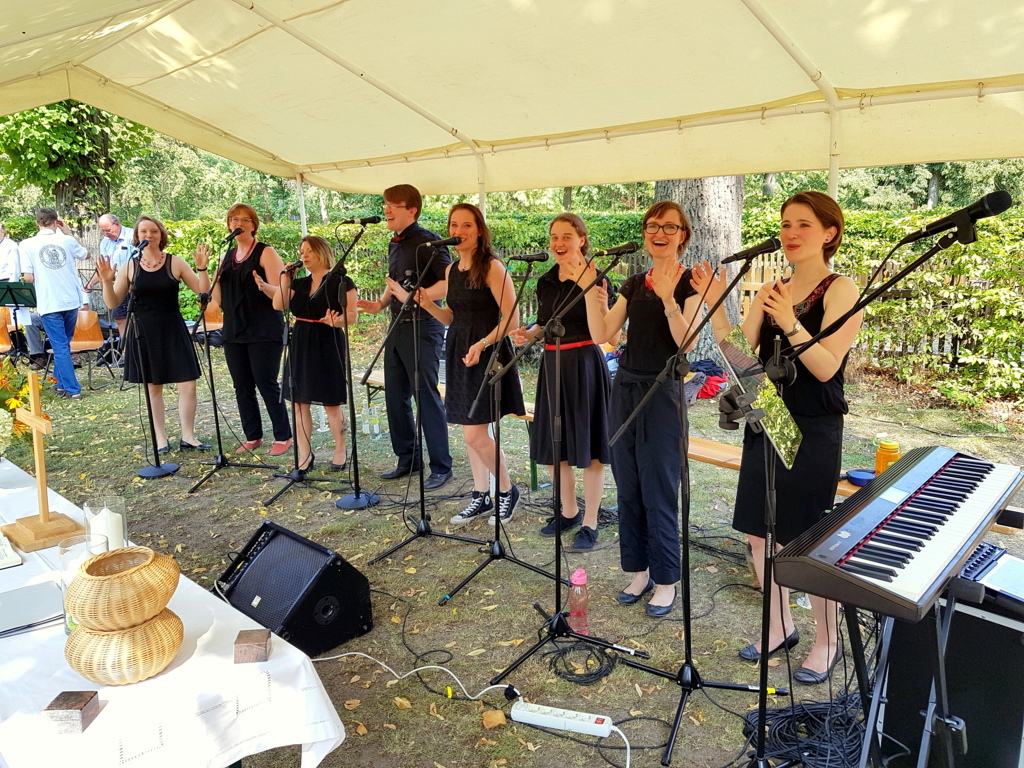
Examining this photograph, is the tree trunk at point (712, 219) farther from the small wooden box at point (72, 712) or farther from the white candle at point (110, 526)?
the small wooden box at point (72, 712)

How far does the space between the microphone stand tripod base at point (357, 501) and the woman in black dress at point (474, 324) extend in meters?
0.67

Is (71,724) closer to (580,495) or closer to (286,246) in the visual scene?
(580,495)

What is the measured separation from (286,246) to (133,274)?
22.8 ft

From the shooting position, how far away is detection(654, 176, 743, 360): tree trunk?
752cm

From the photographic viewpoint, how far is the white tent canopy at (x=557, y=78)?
2971 mm

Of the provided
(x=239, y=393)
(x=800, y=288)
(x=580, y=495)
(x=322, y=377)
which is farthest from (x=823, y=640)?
(x=239, y=393)

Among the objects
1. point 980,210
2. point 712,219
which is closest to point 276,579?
point 980,210

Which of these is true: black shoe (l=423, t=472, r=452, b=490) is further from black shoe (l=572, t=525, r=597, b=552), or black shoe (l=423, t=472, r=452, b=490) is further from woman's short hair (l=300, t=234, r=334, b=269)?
woman's short hair (l=300, t=234, r=334, b=269)

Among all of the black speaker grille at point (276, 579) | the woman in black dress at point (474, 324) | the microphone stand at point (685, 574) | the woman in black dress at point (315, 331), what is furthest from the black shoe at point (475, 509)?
Answer: the microphone stand at point (685, 574)

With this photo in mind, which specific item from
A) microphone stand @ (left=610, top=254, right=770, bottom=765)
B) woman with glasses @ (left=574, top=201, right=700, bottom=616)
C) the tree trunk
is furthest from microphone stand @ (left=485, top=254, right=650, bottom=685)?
the tree trunk

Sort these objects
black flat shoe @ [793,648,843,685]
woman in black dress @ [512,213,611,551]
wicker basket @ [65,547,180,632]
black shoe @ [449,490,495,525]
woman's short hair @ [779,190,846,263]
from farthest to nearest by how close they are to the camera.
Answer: black shoe @ [449,490,495,525]
woman in black dress @ [512,213,611,551]
black flat shoe @ [793,648,843,685]
woman's short hair @ [779,190,846,263]
wicker basket @ [65,547,180,632]

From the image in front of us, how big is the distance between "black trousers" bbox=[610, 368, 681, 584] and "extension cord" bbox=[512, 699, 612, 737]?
862mm

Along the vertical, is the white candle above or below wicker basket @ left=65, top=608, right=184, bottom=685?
above

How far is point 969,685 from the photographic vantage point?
6.56ft
